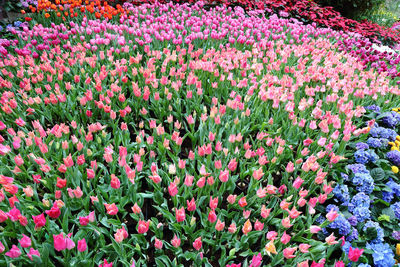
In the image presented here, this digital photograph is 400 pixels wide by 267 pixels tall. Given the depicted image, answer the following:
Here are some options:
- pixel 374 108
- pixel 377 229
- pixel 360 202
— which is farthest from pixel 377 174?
pixel 374 108

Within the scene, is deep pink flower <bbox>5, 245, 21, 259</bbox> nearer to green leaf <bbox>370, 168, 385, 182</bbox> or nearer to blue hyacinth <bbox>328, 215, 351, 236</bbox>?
blue hyacinth <bbox>328, 215, 351, 236</bbox>

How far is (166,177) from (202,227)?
1.33ft

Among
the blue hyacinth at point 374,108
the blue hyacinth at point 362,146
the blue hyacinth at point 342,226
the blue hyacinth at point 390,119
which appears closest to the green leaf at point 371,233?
the blue hyacinth at point 342,226

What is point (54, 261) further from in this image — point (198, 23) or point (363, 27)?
point (363, 27)

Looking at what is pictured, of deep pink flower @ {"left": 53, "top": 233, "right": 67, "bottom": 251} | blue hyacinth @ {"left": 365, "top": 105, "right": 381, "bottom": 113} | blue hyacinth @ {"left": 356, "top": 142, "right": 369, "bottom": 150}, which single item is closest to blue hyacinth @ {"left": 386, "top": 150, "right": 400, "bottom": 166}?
blue hyacinth @ {"left": 356, "top": 142, "right": 369, "bottom": 150}

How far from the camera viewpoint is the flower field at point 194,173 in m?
1.59

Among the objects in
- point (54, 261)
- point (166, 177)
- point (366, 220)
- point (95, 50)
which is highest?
point (95, 50)

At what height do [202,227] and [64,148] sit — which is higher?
[64,148]

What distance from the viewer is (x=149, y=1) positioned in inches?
245

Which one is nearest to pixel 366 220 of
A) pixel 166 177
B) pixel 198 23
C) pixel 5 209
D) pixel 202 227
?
pixel 202 227

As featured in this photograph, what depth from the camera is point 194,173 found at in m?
1.99

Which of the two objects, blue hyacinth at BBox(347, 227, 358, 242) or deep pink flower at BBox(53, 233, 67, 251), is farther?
blue hyacinth at BBox(347, 227, 358, 242)

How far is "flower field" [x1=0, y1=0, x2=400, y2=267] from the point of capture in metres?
1.59

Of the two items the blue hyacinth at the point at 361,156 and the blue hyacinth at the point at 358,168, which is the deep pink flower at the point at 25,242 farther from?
the blue hyacinth at the point at 361,156
